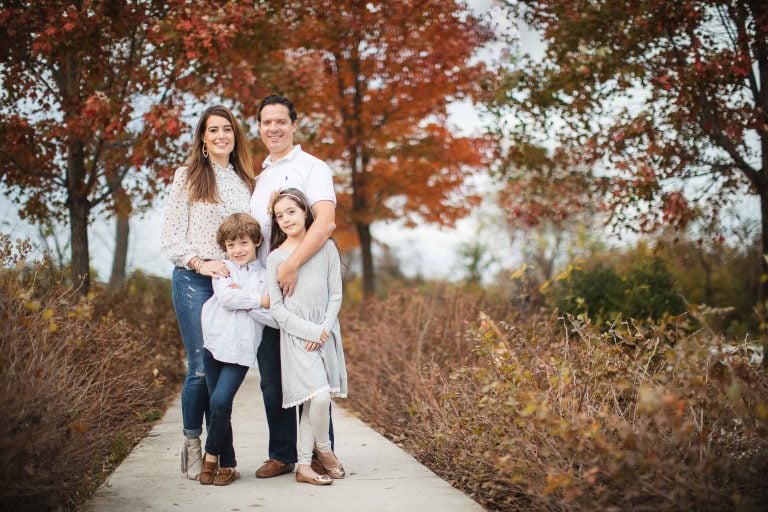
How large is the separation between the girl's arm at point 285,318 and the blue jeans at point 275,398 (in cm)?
28

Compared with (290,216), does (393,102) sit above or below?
above

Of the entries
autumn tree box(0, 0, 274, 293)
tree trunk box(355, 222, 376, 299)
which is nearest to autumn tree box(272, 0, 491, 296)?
tree trunk box(355, 222, 376, 299)

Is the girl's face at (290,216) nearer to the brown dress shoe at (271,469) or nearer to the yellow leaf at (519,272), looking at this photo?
the brown dress shoe at (271,469)

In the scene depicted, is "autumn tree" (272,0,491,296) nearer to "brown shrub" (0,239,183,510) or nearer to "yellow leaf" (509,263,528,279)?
"yellow leaf" (509,263,528,279)

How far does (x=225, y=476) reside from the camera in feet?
16.1

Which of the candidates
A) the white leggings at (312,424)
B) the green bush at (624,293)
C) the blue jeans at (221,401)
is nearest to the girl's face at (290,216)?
the blue jeans at (221,401)

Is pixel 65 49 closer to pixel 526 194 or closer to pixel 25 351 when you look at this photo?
pixel 25 351

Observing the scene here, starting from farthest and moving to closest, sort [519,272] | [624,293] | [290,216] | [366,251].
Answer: [366,251]
[624,293]
[519,272]
[290,216]

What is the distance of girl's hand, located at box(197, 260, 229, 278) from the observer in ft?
15.9

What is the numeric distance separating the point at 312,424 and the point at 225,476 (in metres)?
0.57

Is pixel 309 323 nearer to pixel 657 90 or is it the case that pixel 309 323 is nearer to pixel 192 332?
pixel 192 332

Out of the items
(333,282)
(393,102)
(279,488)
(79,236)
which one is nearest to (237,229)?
(333,282)

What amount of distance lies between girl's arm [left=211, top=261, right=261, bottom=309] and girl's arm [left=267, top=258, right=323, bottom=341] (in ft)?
0.31

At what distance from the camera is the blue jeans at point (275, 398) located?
201 inches
